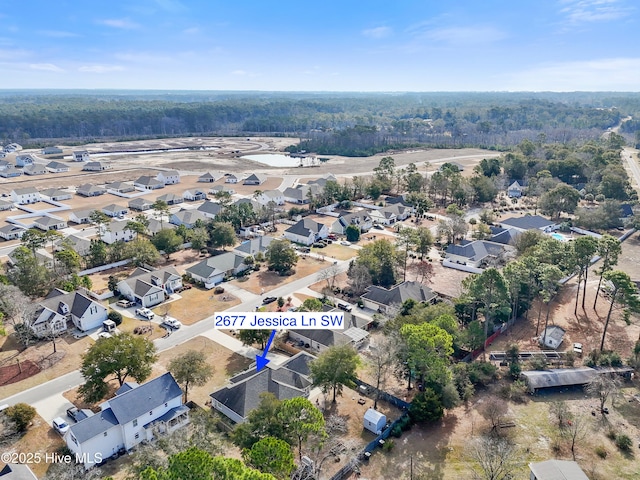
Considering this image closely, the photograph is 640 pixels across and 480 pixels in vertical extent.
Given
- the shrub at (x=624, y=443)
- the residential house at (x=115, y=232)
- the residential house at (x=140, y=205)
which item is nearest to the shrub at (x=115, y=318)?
the residential house at (x=115, y=232)

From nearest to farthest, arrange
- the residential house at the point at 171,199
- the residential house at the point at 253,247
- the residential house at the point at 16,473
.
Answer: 1. the residential house at the point at 16,473
2. the residential house at the point at 253,247
3. the residential house at the point at 171,199

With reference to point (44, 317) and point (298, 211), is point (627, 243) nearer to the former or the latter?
point (298, 211)

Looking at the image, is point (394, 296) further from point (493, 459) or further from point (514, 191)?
point (514, 191)

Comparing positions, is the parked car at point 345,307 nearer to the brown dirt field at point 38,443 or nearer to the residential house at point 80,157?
the brown dirt field at point 38,443

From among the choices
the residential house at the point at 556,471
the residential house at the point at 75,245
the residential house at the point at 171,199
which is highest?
the residential house at the point at 75,245

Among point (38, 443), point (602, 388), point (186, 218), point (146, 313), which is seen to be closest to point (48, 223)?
point (186, 218)

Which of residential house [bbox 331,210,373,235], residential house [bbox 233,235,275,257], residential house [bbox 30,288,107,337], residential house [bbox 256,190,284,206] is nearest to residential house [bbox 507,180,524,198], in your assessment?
residential house [bbox 331,210,373,235]

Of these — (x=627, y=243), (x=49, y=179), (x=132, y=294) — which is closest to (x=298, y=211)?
(x=132, y=294)
